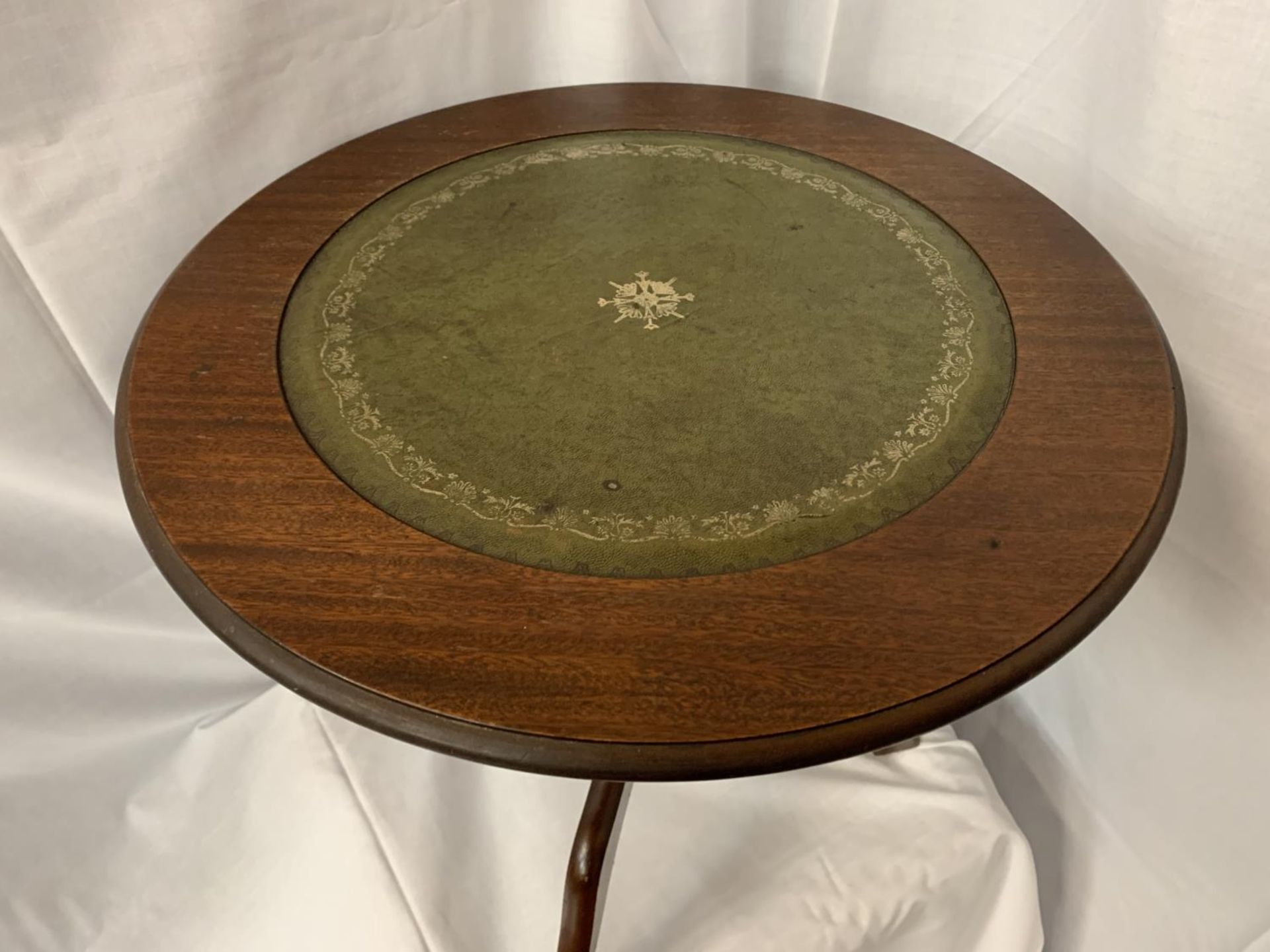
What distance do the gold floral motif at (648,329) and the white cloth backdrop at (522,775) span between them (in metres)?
0.21

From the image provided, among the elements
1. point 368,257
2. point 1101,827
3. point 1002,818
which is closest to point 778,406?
point 368,257

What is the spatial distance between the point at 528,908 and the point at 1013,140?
2.59ft

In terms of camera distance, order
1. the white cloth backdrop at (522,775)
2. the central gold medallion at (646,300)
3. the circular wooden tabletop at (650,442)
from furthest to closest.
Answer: the white cloth backdrop at (522,775) < the central gold medallion at (646,300) < the circular wooden tabletop at (650,442)

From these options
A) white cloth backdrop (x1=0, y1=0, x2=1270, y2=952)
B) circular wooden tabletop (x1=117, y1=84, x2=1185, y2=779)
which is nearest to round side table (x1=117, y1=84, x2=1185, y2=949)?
circular wooden tabletop (x1=117, y1=84, x2=1185, y2=779)

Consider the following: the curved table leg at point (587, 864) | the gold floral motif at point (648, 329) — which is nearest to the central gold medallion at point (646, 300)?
the gold floral motif at point (648, 329)

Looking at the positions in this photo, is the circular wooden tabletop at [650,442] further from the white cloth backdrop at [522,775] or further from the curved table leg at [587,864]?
the curved table leg at [587,864]

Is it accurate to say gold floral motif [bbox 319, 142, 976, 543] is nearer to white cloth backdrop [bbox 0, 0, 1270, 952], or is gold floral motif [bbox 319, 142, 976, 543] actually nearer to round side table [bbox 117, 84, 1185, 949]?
round side table [bbox 117, 84, 1185, 949]

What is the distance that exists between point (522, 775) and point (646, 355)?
52 cm

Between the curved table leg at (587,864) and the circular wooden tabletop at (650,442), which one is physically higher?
the circular wooden tabletop at (650,442)

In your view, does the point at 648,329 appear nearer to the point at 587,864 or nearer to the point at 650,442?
the point at 650,442

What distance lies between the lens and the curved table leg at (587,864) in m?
0.74

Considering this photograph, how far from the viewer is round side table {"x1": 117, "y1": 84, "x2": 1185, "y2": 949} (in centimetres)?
45

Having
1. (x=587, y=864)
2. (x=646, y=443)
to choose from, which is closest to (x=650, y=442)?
(x=646, y=443)

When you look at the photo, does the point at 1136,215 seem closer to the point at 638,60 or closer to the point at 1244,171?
the point at 1244,171
